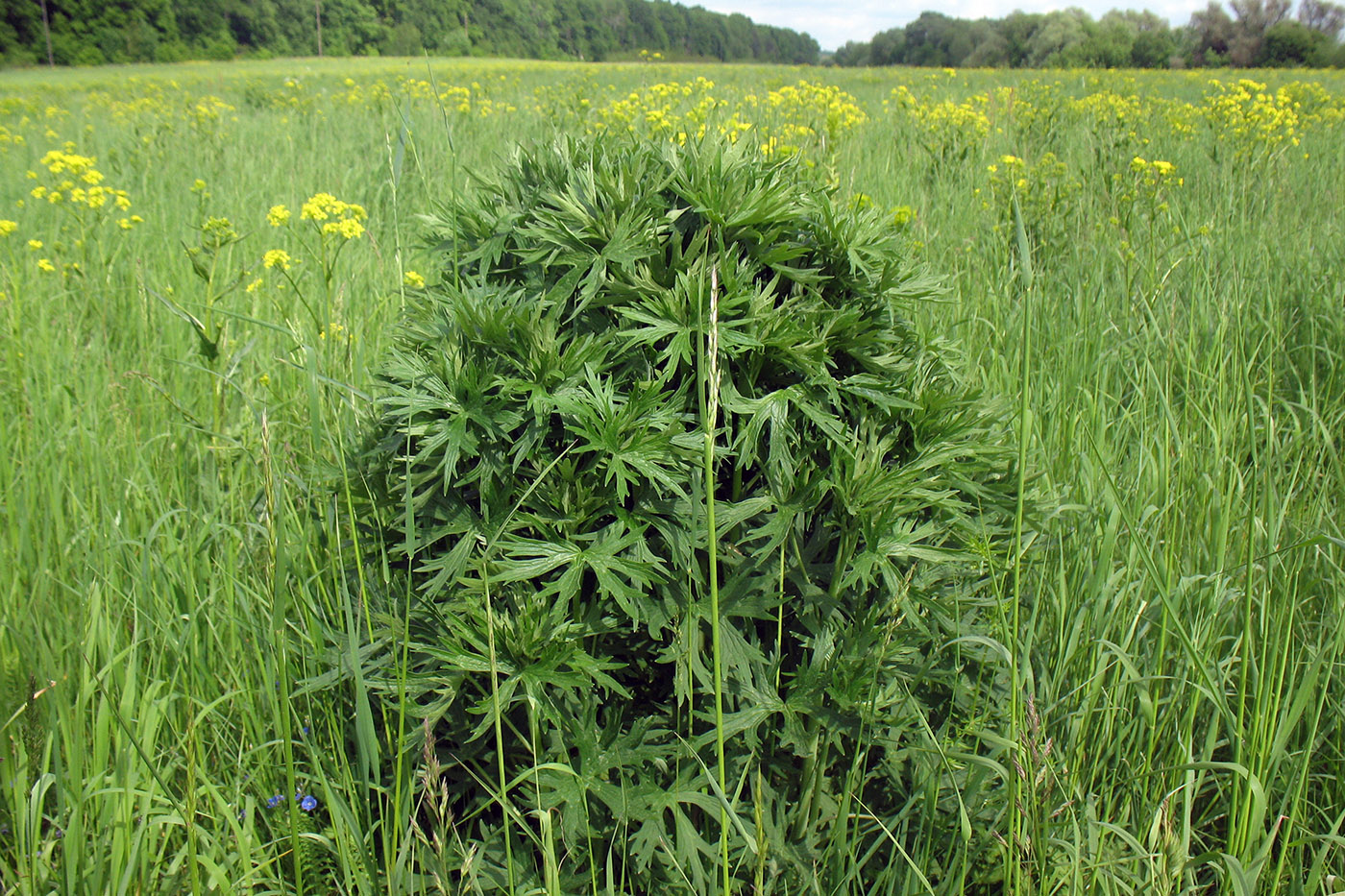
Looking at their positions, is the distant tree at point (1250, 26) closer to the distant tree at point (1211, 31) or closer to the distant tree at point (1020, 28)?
the distant tree at point (1211, 31)

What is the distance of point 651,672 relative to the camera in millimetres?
1341

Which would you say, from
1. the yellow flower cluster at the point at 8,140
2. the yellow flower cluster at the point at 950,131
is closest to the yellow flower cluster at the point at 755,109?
the yellow flower cluster at the point at 950,131

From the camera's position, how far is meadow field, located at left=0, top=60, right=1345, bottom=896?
120 centimetres

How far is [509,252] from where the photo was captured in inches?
59.7

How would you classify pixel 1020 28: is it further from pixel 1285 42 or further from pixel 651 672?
pixel 651 672

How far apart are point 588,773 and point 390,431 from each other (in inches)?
27.1

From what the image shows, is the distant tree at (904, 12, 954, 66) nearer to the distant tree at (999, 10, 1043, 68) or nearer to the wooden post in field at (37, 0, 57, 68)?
the distant tree at (999, 10, 1043, 68)

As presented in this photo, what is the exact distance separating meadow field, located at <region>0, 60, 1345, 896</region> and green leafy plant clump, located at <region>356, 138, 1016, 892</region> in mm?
16

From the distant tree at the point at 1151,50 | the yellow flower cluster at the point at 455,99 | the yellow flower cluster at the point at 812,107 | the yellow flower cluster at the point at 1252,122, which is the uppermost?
the distant tree at the point at 1151,50

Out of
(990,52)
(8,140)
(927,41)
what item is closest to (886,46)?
(927,41)

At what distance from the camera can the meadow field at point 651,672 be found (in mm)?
1197

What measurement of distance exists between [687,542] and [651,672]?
0.97 ft

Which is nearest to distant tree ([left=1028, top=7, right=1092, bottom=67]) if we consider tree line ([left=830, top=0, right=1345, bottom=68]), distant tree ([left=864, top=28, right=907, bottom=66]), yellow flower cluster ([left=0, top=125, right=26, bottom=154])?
tree line ([left=830, top=0, right=1345, bottom=68])

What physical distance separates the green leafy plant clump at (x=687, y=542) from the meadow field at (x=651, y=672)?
0.05 feet
